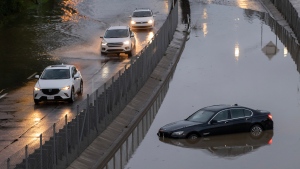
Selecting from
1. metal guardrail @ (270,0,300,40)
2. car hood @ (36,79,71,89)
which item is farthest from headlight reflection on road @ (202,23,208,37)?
car hood @ (36,79,71,89)

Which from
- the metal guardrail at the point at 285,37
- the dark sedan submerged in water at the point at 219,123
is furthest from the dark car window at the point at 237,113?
the metal guardrail at the point at 285,37

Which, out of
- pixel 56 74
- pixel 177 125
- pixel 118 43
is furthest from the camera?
pixel 118 43

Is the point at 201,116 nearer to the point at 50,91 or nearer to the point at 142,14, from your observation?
the point at 50,91

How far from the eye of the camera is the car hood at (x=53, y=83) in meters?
40.1

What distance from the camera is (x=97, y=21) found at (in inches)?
2832

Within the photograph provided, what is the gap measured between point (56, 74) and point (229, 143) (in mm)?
10092

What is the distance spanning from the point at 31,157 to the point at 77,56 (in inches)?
1230

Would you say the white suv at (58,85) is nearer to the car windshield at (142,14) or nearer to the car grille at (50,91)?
the car grille at (50,91)

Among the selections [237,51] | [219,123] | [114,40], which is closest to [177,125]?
[219,123]

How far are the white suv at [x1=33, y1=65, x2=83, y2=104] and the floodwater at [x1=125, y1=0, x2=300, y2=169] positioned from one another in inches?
162

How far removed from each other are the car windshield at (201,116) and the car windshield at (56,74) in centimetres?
722

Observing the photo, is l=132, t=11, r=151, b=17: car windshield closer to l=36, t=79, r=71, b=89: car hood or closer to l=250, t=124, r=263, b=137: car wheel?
l=36, t=79, r=71, b=89: car hood

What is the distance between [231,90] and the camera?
4622cm

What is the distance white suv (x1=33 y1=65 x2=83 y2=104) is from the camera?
39.8m
